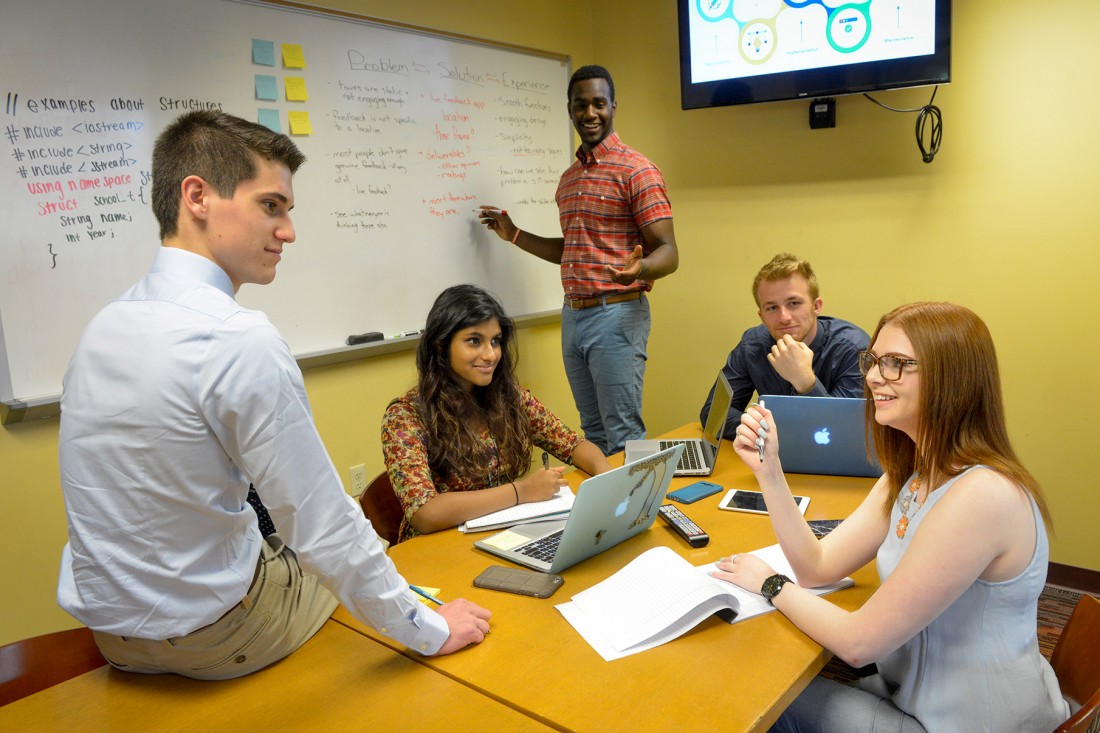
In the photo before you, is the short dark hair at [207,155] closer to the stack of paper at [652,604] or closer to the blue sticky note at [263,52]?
the stack of paper at [652,604]

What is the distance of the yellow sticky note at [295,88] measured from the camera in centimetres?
280

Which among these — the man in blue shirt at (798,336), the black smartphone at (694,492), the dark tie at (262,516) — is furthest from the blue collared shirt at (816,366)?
the dark tie at (262,516)

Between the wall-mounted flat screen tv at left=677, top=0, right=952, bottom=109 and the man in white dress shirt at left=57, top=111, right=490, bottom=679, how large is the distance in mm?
2550

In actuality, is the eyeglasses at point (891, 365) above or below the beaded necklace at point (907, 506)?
above

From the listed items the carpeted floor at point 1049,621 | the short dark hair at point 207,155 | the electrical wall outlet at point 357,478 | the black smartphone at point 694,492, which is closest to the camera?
the short dark hair at point 207,155

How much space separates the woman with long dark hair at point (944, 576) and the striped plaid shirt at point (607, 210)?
182 cm

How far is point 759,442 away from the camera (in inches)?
56.2

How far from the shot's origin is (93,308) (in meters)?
2.37

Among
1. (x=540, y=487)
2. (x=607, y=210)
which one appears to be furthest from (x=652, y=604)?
(x=607, y=210)

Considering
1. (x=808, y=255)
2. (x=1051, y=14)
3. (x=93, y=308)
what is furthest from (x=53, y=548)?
(x=1051, y=14)

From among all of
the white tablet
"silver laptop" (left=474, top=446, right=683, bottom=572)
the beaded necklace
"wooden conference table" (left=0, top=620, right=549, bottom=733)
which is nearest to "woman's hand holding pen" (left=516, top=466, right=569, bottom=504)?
"silver laptop" (left=474, top=446, right=683, bottom=572)

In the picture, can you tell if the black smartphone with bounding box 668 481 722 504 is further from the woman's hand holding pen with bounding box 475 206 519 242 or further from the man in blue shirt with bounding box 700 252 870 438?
the woman's hand holding pen with bounding box 475 206 519 242

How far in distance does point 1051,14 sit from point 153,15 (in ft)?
10.2

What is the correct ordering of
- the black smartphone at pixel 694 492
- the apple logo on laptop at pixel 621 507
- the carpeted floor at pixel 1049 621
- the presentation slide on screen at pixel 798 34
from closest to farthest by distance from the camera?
the apple logo on laptop at pixel 621 507 → the black smartphone at pixel 694 492 → the carpeted floor at pixel 1049 621 → the presentation slide on screen at pixel 798 34
